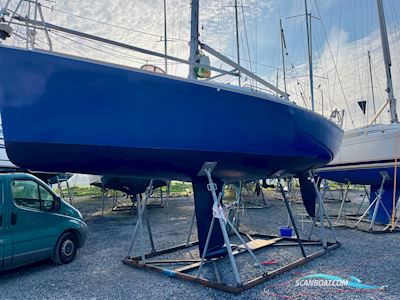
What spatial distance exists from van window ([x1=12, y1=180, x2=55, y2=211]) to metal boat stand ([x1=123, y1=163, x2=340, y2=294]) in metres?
1.60

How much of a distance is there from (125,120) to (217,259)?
10.5 feet

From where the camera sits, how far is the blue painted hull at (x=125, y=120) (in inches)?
123

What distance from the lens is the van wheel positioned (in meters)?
5.44

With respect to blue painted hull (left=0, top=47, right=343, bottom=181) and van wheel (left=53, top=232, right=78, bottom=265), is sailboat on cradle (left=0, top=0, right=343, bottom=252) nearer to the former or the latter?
blue painted hull (left=0, top=47, right=343, bottom=181)

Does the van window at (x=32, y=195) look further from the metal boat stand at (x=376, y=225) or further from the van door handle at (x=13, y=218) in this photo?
the metal boat stand at (x=376, y=225)

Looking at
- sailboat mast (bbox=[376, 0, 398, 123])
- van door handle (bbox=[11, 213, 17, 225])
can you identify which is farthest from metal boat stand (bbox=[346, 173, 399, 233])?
van door handle (bbox=[11, 213, 17, 225])

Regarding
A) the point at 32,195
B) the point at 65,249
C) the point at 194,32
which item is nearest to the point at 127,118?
the point at 194,32

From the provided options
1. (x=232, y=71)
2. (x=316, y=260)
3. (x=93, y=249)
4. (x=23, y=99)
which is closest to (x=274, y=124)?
(x=232, y=71)

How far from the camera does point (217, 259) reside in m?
5.47

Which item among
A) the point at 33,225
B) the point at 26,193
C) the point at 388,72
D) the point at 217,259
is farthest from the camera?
the point at 388,72

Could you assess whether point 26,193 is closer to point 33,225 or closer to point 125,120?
point 33,225

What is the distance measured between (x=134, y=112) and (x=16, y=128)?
1133 millimetres

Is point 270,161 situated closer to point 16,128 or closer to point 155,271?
point 155,271

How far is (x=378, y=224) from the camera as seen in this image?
29.4ft
